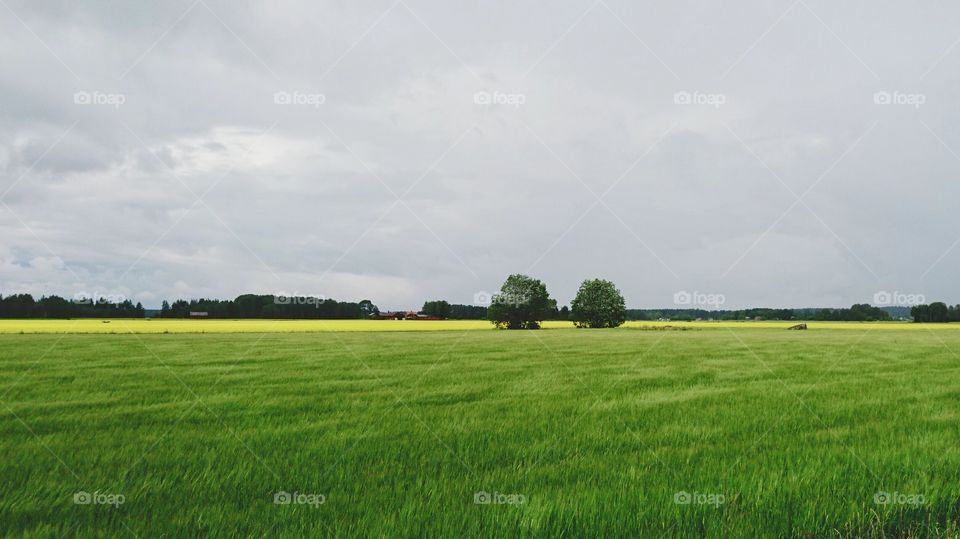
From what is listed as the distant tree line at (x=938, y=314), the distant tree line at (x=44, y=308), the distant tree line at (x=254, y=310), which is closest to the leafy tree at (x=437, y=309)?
the distant tree line at (x=254, y=310)

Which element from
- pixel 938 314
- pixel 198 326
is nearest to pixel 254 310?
pixel 198 326

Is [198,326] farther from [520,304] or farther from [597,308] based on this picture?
[597,308]

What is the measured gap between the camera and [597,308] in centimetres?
9262

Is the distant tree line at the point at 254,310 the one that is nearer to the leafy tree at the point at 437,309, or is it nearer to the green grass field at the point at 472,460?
the leafy tree at the point at 437,309

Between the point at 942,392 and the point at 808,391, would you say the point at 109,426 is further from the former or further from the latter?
the point at 942,392
